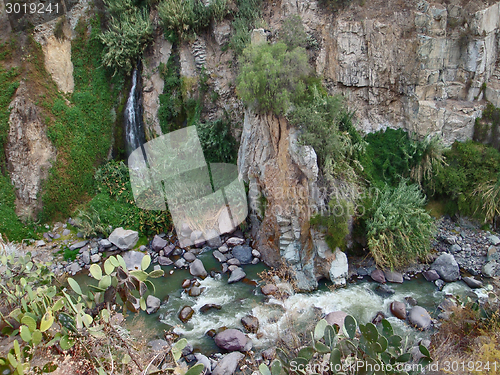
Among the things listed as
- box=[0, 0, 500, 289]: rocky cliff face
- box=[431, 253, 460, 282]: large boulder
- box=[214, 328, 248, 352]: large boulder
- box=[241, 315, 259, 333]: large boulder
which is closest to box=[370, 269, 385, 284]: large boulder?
box=[0, 0, 500, 289]: rocky cliff face

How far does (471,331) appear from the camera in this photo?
265 inches

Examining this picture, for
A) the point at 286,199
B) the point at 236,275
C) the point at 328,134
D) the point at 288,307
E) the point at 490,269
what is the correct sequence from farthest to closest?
the point at 236,275 < the point at 286,199 < the point at 328,134 < the point at 490,269 < the point at 288,307

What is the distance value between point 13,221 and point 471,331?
1463 cm

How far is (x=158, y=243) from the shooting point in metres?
12.3

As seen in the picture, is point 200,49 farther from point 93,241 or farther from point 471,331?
point 471,331

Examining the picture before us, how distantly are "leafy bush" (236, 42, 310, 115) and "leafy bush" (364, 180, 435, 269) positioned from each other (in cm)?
A: 422

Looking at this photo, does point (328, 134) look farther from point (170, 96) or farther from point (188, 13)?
point (188, 13)

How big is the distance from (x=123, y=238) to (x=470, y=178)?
12.5 m

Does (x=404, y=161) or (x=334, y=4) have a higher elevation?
(x=334, y=4)

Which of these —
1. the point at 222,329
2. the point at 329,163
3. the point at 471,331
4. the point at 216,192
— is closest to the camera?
the point at 471,331

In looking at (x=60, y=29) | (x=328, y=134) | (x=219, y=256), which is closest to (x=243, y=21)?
(x=328, y=134)

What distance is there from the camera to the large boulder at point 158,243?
12.3 metres

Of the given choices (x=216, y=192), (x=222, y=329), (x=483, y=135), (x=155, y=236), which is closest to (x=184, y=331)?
(x=222, y=329)

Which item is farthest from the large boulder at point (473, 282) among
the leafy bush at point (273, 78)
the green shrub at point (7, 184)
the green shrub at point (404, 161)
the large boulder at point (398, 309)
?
the green shrub at point (7, 184)
